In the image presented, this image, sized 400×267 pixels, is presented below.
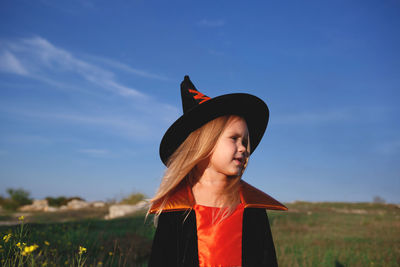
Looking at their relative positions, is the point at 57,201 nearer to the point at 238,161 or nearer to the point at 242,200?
the point at 242,200

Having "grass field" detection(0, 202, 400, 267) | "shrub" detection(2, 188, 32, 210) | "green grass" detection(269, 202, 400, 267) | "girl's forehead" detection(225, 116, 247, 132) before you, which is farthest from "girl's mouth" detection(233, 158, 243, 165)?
"shrub" detection(2, 188, 32, 210)

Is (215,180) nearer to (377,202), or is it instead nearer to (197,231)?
(197,231)

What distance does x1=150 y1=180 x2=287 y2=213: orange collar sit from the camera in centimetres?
248

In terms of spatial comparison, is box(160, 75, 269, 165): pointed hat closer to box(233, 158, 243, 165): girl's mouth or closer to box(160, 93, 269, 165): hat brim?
box(160, 93, 269, 165): hat brim

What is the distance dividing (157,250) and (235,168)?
38.3 inches

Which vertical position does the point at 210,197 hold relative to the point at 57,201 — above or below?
above

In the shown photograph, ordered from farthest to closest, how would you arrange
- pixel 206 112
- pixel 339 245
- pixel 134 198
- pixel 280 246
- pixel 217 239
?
pixel 134 198 → pixel 339 245 → pixel 280 246 → pixel 206 112 → pixel 217 239

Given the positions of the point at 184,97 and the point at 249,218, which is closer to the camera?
the point at 249,218

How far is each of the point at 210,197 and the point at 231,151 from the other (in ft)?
1.60

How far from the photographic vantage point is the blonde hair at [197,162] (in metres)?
2.54

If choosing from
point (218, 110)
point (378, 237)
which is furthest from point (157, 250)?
point (378, 237)

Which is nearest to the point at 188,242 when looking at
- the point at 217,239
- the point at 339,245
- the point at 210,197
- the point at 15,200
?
the point at 217,239

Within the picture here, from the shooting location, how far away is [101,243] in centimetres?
560

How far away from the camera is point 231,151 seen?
2.45 metres
